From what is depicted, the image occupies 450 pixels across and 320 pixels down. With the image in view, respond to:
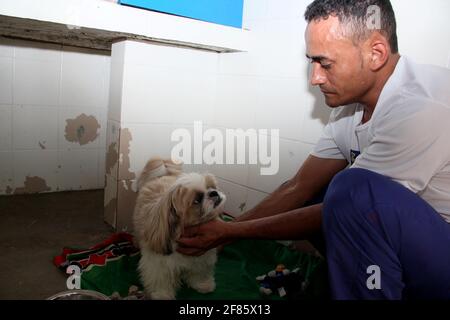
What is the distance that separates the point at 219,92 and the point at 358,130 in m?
0.83

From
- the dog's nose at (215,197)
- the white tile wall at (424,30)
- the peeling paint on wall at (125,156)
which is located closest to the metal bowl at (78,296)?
the dog's nose at (215,197)

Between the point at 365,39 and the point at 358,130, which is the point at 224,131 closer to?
the point at 358,130

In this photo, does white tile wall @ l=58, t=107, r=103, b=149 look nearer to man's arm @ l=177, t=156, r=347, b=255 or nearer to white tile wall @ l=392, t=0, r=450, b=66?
man's arm @ l=177, t=156, r=347, b=255

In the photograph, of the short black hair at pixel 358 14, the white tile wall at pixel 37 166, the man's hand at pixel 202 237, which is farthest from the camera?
the white tile wall at pixel 37 166

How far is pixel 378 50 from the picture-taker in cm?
85

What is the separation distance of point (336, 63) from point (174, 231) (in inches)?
24.6

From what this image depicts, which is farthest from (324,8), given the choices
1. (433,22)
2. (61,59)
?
(61,59)

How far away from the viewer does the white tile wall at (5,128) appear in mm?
1836

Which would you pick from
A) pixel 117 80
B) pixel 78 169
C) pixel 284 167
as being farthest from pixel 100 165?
pixel 284 167

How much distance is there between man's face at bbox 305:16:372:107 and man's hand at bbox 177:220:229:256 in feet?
1.46

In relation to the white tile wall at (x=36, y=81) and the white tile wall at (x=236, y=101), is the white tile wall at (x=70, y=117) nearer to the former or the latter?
the white tile wall at (x=36, y=81)

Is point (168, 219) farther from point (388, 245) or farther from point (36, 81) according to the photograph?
point (36, 81)

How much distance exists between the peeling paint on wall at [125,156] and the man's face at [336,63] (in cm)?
85

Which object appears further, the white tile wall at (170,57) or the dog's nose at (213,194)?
the white tile wall at (170,57)
